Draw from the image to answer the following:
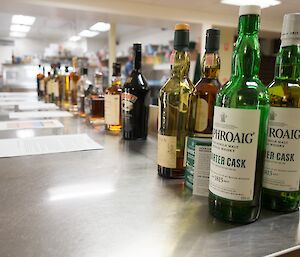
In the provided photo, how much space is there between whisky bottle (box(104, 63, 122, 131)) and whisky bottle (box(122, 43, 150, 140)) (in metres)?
0.11

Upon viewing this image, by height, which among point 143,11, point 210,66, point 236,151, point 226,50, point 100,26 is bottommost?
point 236,151

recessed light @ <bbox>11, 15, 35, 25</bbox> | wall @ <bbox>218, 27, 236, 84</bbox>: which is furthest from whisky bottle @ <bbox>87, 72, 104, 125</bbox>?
recessed light @ <bbox>11, 15, 35, 25</bbox>

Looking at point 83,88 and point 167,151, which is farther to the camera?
point 83,88

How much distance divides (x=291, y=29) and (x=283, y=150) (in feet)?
0.52

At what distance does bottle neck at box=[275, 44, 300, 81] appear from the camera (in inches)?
16.2

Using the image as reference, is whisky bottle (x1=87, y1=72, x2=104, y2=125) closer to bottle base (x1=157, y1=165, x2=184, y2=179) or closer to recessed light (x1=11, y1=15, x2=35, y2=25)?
bottle base (x1=157, y1=165, x2=184, y2=179)

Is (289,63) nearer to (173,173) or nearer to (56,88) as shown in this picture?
(173,173)

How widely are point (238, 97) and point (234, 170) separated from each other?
0.29ft

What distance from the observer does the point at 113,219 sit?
401mm

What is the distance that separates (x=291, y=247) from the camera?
341mm

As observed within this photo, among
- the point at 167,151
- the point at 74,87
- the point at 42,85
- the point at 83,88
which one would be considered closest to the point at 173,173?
the point at 167,151

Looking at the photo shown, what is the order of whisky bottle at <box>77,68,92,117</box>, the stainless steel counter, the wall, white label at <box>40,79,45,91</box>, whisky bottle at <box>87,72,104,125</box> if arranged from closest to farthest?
the stainless steel counter < whisky bottle at <box>87,72,104,125</box> < whisky bottle at <box>77,68,92,117</box> < white label at <box>40,79,45,91</box> < the wall

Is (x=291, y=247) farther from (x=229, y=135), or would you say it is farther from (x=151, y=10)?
(x=151, y=10)

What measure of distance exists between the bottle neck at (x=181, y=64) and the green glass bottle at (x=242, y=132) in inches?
6.5
